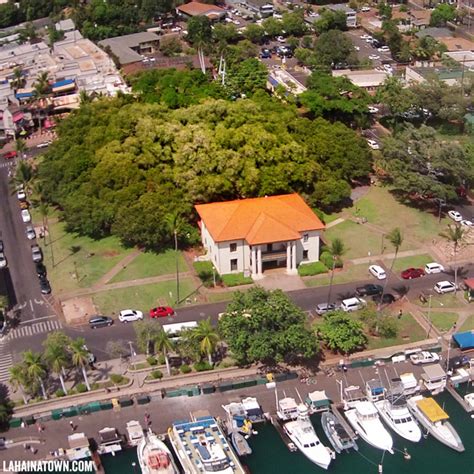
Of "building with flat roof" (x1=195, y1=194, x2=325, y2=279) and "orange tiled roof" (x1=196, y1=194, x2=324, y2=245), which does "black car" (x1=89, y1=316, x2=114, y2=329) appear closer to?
"building with flat roof" (x1=195, y1=194, x2=325, y2=279)

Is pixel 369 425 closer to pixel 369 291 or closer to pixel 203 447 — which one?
pixel 203 447

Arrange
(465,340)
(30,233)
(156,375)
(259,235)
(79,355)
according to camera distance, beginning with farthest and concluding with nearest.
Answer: (30,233) < (259,235) < (465,340) < (156,375) < (79,355)

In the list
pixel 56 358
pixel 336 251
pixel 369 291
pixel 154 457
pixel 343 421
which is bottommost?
pixel 369 291

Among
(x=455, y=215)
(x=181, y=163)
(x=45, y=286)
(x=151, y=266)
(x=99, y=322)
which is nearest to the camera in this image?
(x=99, y=322)

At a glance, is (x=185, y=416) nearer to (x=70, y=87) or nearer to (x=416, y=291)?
(x=416, y=291)

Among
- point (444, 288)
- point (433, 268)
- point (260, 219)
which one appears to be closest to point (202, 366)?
point (260, 219)

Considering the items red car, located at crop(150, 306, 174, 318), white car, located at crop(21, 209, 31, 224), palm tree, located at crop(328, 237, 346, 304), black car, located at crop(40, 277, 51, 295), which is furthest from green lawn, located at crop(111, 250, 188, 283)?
white car, located at crop(21, 209, 31, 224)
